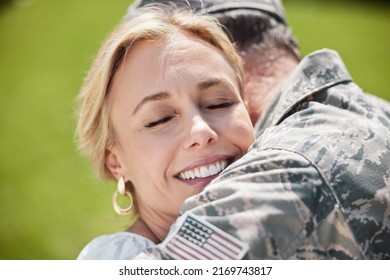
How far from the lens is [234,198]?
1.69 m

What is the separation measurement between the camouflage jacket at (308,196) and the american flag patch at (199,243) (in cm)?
1

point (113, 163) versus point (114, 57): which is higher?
point (114, 57)

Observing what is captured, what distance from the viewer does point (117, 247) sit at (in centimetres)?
216

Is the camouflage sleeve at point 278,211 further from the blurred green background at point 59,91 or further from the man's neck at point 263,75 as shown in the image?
the blurred green background at point 59,91

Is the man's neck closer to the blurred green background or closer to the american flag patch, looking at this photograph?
the blurred green background

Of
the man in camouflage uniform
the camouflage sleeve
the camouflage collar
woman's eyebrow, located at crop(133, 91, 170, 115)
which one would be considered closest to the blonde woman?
woman's eyebrow, located at crop(133, 91, 170, 115)

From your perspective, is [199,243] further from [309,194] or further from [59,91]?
[59,91]

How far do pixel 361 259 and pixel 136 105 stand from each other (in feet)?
3.42

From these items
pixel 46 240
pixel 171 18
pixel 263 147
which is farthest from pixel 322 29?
pixel 263 147

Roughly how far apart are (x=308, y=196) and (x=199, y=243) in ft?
1.16

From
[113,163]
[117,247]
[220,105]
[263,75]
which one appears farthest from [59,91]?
[117,247]

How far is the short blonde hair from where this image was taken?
7.91ft

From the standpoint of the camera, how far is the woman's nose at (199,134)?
2100mm
